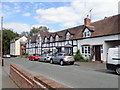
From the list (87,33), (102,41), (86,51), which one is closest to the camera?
(102,41)

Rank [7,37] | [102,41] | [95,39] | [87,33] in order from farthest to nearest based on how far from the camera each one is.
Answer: [7,37] < [87,33] < [95,39] < [102,41]

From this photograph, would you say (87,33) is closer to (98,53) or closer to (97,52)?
(97,52)

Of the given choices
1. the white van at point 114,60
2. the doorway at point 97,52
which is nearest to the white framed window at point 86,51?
the doorway at point 97,52

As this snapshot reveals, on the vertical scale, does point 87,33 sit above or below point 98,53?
above

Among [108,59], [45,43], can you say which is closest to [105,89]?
[108,59]

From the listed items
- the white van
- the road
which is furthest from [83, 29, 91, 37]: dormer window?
the white van

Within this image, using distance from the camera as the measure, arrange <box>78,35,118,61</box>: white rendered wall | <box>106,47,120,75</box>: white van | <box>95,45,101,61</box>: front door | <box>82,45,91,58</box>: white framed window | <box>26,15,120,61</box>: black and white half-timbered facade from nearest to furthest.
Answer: <box>106,47,120,75</box>: white van
<box>78,35,118,61</box>: white rendered wall
<box>26,15,120,61</box>: black and white half-timbered facade
<box>95,45,101,61</box>: front door
<box>82,45,91,58</box>: white framed window

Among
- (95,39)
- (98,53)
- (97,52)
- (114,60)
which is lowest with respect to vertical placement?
(114,60)

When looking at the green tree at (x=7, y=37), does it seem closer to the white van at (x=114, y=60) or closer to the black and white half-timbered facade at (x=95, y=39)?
the black and white half-timbered facade at (x=95, y=39)

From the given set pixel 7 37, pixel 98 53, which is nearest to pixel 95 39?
pixel 98 53

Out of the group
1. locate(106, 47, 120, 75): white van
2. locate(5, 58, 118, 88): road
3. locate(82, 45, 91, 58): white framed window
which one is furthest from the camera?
locate(82, 45, 91, 58): white framed window

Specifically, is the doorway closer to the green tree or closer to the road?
the road

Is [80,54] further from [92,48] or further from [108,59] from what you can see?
[108,59]

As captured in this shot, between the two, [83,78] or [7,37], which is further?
[7,37]
